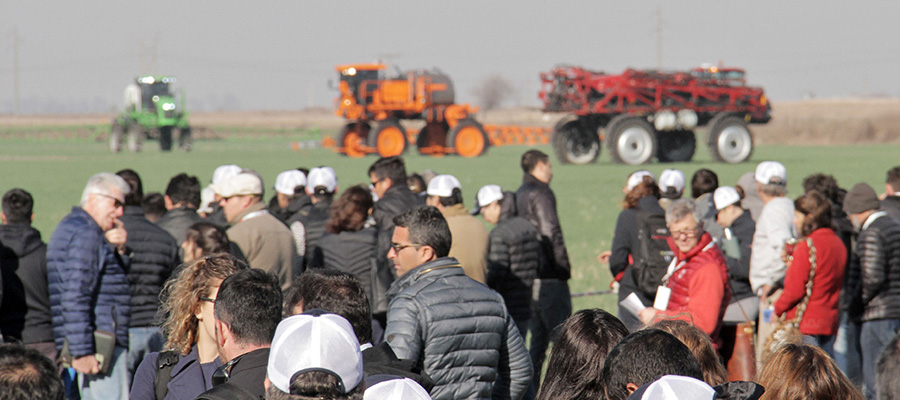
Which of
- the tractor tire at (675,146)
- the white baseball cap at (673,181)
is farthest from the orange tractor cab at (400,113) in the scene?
the white baseball cap at (673,181)

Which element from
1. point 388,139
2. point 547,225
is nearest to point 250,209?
point 547,225

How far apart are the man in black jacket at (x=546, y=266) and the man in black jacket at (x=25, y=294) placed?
295 centimetres

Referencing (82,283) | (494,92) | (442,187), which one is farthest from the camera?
(494,92)

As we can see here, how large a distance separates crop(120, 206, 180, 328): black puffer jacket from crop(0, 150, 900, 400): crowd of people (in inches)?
0.4

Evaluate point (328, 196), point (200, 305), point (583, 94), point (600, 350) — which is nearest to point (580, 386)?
point (600, 350)

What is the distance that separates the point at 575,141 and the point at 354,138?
9.32 metres

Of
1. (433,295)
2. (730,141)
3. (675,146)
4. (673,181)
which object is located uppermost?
(730,141)

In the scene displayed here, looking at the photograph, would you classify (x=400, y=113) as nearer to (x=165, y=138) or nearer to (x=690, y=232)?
(x=165, y=138)

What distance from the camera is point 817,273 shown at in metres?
5.34

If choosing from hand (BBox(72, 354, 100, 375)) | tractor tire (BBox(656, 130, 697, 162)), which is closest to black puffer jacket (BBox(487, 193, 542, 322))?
hand (BBox(72, 354, 100, 375))

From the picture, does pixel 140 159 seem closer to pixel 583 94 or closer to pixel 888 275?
pixel 583 94

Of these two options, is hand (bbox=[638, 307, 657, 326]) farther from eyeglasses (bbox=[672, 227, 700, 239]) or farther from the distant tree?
the distant tree

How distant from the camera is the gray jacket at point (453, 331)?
360 centimetres

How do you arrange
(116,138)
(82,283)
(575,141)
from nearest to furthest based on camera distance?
(82,283) → (575,141) → (116,138)
